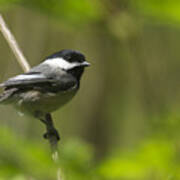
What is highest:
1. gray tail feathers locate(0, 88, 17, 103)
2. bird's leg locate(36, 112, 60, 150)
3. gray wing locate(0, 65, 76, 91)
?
gray wing locate(0, 65, 76, 91)

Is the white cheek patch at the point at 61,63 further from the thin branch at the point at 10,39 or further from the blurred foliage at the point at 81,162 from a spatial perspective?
the blurred foliage at the point at 81,162

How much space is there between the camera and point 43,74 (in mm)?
2465

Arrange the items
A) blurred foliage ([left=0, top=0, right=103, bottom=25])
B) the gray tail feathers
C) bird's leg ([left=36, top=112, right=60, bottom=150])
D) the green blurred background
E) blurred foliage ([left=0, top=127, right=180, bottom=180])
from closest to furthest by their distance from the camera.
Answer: blurred foliage ([left=0, top=127, right=180, bottom=180])
the green blurred background
blurred foliage ([left=0, top=0, right=103, bottom=25])
bird's leg ([left=36, top=112, right=60, bottom=150])
the gray tail feathers

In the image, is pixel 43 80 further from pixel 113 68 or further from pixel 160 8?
pixel 113 68

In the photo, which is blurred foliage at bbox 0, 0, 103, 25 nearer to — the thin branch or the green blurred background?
the green blurred background

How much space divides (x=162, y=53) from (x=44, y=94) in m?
1.84

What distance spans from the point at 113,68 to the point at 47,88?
1913 mm

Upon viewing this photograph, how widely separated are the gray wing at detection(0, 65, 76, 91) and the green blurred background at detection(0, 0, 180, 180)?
0.26 m

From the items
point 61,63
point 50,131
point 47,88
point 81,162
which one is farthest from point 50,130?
point 81,162

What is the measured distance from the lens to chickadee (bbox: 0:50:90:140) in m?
2.40

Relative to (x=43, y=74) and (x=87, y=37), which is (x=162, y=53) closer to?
(x=87, y=37)

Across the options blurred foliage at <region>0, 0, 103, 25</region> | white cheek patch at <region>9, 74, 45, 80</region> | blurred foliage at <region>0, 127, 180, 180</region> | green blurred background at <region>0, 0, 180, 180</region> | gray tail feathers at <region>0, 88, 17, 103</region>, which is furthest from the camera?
gray tail feathers at <region>0, 88, 17, 103</region>

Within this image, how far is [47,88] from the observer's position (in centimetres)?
250

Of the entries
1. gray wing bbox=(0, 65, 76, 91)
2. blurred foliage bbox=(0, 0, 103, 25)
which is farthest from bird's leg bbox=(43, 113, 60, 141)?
blurred foliage bbox=(0, 0, 103, 25)
